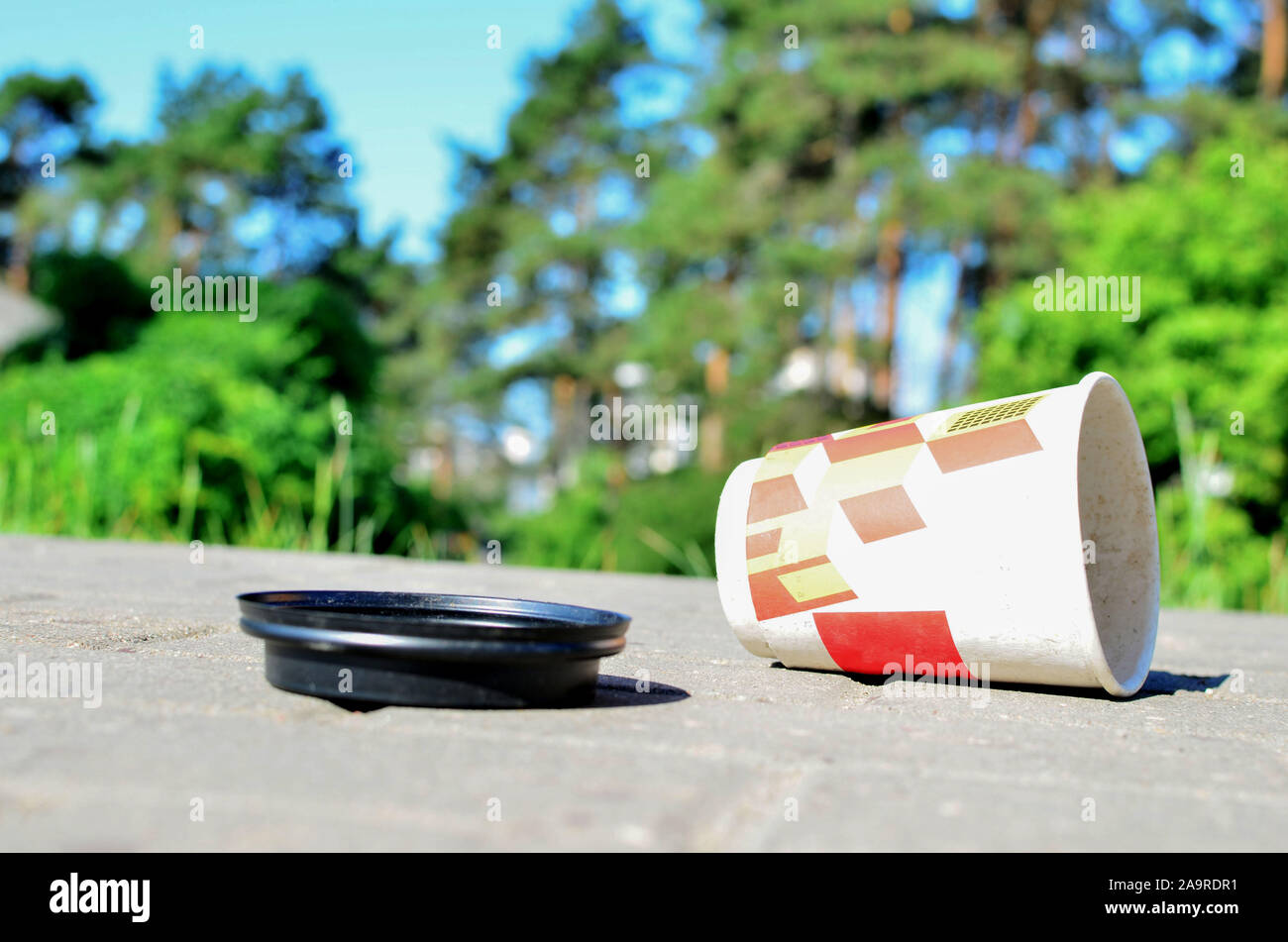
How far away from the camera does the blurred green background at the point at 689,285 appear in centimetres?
798

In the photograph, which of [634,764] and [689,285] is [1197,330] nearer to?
[689,285]

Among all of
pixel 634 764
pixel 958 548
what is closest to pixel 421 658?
pixel 634 764

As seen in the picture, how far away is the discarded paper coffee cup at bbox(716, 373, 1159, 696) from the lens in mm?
1631

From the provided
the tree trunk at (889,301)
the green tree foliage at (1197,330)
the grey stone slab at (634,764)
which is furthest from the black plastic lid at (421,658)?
the tree trunk at (889,301)

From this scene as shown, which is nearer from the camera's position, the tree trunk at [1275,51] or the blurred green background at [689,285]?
the blurred green background at [689,285]

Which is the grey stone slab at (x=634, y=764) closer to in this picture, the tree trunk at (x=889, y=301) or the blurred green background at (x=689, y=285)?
the blurred green background at (x=689, y=285)

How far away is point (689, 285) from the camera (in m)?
18.1

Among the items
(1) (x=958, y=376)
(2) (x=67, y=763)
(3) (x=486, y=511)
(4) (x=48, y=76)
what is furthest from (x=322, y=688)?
(4) (x=48, y=76)

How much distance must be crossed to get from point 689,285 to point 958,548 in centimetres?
1673

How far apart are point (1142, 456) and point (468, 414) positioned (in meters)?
29.1

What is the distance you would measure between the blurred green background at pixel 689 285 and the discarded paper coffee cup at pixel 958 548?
3089 mm

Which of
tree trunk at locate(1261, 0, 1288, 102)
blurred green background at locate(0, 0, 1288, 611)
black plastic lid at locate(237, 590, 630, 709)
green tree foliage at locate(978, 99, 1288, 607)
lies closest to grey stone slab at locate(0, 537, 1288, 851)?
black plastic lid at locate(237, 590, 630, 709)
